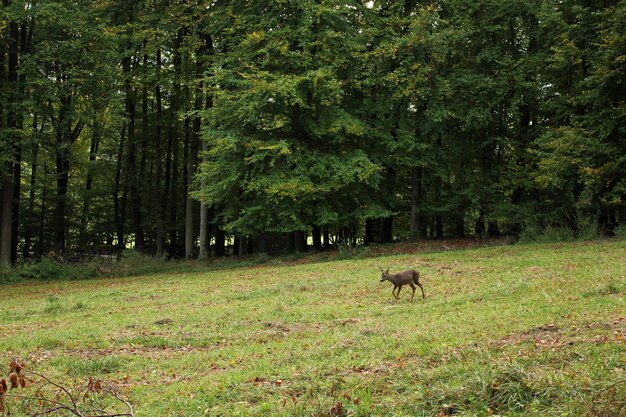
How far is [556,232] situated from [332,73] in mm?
11357

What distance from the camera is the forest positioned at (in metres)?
21.4

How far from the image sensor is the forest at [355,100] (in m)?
21.4

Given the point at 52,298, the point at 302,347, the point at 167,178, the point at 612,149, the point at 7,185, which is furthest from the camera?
the point at 167,178

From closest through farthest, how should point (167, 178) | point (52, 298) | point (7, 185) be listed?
point (52, 298), point (7, 185), point (167, 178)

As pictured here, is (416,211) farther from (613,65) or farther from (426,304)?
(426,304)

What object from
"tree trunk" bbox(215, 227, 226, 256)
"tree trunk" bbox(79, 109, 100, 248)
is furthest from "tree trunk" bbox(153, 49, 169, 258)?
"tree trunk" bbox(79, 109, 100, 248)

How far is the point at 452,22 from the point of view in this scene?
2556 cm

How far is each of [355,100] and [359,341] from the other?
19794 millimetres

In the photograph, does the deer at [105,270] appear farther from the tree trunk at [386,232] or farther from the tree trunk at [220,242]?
the tree trunk at [386,232]

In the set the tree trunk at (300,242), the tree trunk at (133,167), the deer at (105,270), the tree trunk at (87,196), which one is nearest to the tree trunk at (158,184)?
the tree trunk at (133,167)

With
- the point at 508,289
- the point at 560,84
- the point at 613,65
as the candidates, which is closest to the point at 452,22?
the point at 560,84

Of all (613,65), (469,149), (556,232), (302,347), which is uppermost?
(613,65)

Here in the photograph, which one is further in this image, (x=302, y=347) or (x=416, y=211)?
(x=416, y=211)

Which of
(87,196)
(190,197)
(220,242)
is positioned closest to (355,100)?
(190,197)
